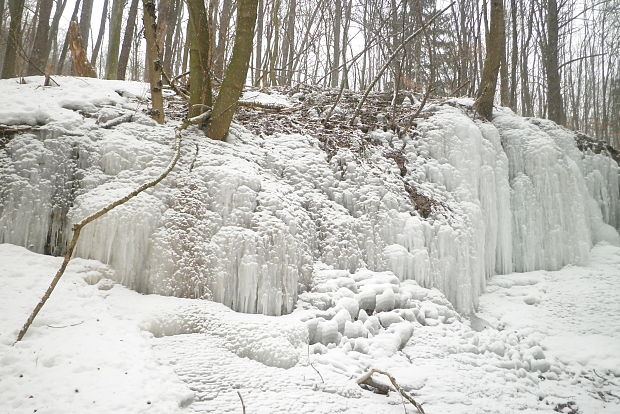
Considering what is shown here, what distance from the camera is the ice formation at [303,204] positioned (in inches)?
141

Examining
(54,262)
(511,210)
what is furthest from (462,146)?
(54,262)

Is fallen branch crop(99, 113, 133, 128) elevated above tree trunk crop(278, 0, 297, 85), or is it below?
Result: below

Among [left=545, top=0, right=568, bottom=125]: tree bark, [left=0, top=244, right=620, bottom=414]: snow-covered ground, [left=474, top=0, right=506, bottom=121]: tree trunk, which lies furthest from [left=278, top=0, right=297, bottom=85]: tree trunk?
[left=0, top=244, right=620, bottom=414]: snow-covered ground

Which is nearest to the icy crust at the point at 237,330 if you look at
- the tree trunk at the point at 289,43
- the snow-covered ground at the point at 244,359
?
the snow-covered ground at the point at 244,359

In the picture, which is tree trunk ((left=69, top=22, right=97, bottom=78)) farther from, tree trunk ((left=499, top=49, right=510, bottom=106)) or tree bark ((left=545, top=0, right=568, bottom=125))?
tree bark ((left=545, top=0, right=568, bottom=125))

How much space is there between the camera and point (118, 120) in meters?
4.34

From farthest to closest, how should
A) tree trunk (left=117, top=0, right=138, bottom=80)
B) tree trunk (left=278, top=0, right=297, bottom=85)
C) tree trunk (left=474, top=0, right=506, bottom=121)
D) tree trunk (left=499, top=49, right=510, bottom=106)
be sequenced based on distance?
tree trunk (left=499, top=49, right=510, bottom=106), tree trunk (left=278, top=0, right=297, bottom=85), tree trunk (left=117, top=0, right=138, bottom=80), tree trunk (left=474, top=0, right=506, bottom=121)

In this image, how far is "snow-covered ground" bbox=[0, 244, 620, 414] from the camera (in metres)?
2.32

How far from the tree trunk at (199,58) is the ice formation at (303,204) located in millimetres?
583

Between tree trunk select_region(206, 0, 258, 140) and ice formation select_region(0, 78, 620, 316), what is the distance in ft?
1.06

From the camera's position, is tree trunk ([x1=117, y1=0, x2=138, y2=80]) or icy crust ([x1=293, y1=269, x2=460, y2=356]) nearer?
icy crust ([x1=293, y1=269, x2=460, y2=356])

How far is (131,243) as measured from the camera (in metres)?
3.54

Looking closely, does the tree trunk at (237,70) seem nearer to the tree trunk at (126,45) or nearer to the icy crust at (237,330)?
the icy crust at (237,330)

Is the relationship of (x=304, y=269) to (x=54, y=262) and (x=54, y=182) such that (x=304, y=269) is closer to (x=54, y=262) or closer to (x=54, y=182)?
(x=54, y=262)
